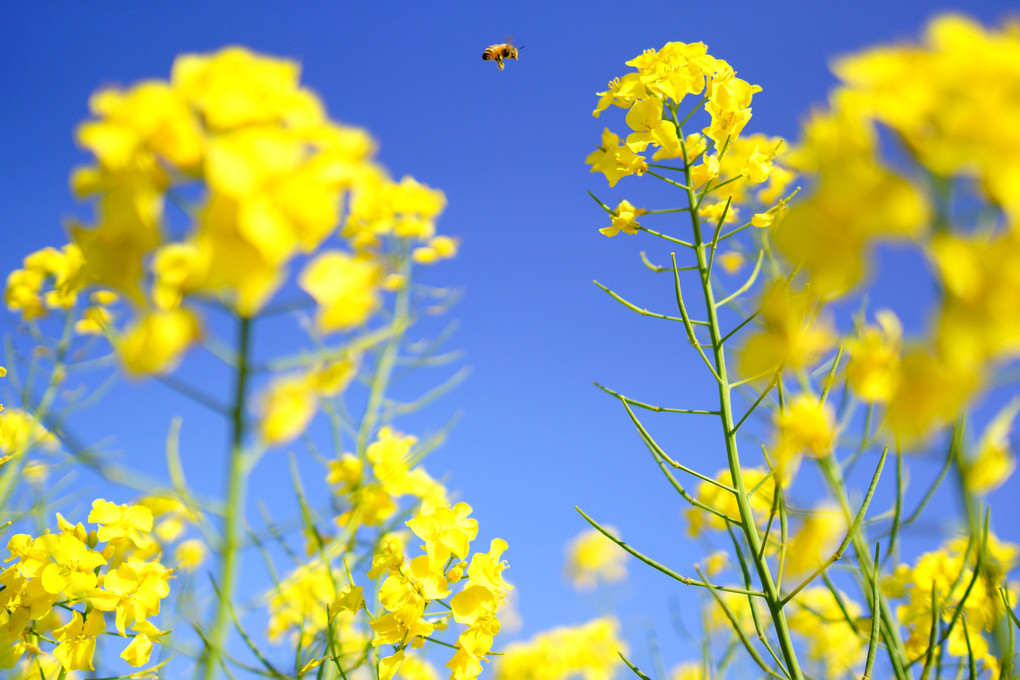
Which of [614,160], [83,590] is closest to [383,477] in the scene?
[83,590]

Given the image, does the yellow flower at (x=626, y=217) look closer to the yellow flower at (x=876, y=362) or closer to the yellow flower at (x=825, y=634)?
the yellow flower at (x=876, y=362)

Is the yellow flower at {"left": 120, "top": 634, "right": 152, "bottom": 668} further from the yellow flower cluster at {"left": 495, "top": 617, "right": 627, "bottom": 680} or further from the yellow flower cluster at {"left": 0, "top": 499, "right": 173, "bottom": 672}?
the yellow flower cluster at {"left": 495, "top": 617, "right": 627, "bottom": 680}

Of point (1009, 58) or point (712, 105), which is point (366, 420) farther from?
point (1009, 58)

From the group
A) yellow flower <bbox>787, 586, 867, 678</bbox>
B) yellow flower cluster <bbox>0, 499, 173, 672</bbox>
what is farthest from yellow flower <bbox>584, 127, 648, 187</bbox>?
yellow flower <bbox>787, 586, 867, 678</bbox>

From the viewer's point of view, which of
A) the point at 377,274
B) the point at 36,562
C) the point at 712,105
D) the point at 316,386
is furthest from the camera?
the point at 712,105

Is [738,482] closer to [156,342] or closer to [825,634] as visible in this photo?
[156,342]

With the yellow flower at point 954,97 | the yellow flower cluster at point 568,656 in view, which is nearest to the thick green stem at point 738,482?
the yellow flower at point 954,97

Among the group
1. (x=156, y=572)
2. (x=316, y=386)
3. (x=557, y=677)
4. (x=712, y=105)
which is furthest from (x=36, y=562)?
(x=557, y=677)
